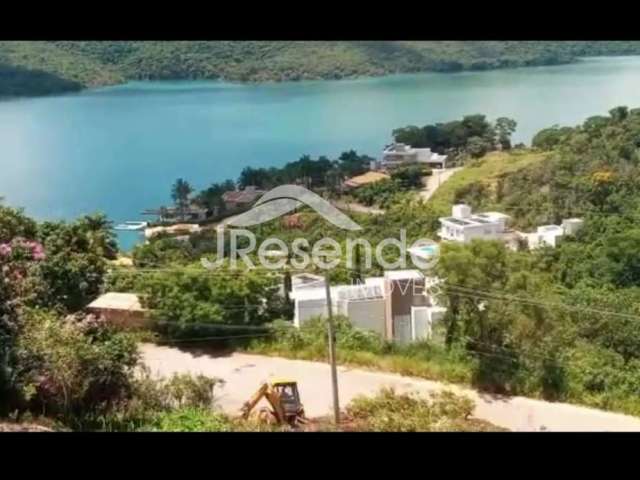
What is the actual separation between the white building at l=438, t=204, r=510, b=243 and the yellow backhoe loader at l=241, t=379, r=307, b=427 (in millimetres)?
2500

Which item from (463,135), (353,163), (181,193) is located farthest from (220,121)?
(463,135)

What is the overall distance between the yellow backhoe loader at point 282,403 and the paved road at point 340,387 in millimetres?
177

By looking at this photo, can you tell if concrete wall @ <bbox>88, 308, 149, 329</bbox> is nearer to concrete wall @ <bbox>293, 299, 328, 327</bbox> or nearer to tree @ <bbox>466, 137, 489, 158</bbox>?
concrete wall @ <bbox>293, 299, 328, 327</bbox>

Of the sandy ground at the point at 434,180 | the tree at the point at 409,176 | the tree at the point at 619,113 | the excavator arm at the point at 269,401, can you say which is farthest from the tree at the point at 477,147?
the excavator arm at the point at 269,401

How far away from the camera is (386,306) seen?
6.03m

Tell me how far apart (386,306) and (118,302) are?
6.62ft

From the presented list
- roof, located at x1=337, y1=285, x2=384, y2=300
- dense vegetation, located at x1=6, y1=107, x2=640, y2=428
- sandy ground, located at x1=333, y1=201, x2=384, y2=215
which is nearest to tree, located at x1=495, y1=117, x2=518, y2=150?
dense vegetation, located at x1=6, y1=107, x2=640, y2=428

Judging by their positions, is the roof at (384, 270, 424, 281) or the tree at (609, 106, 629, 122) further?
the tree at (609, 106, 629, 122)

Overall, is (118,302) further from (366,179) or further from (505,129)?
(505,129)

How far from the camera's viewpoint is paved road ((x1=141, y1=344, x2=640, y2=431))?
4656 mm
